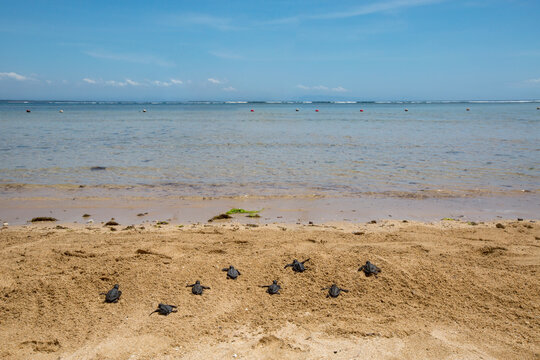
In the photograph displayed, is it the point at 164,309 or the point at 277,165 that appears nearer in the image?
the point at 164,309

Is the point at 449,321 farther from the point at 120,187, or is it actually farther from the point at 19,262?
the point at 120,187

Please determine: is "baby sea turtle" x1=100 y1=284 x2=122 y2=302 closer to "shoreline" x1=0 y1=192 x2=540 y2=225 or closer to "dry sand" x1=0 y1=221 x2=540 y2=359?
"dry sand" x1=0 y1=221 x2=540 y2=359

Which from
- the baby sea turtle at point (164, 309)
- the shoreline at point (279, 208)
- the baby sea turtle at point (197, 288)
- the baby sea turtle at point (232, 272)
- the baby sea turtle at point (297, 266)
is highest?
the baby sea turtle at point (297, 266)

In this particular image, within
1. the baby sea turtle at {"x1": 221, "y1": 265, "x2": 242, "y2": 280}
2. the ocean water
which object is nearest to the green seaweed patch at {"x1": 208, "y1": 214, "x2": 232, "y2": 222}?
the ocean water

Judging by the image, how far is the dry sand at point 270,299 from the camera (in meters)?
3.74

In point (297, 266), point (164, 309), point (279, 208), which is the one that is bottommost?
point (279, 208)

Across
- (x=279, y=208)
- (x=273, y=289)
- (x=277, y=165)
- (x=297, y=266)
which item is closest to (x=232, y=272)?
(x=273, y=289)

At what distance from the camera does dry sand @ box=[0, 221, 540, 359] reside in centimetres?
374

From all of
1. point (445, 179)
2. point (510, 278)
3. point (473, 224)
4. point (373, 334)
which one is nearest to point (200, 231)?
point (373, 334)

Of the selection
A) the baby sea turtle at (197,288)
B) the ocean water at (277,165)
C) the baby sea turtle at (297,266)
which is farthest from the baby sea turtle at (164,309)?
the ocean water at (277,165)

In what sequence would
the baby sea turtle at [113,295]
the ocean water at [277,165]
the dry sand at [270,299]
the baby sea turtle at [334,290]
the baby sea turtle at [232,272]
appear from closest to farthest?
the dry sand at [270,299]
the baby sea turtle at [113,295]
the baby sea turtle at [334,290]
the baby sea turtle at [232,272]
the ocean water at [277,165]

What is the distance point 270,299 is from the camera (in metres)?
4.53

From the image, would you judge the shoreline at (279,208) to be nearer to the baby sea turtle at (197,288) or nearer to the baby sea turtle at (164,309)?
the baby sea turtle at (197,288)

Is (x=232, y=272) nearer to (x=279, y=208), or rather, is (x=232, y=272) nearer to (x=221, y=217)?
(x=221, y=217)
